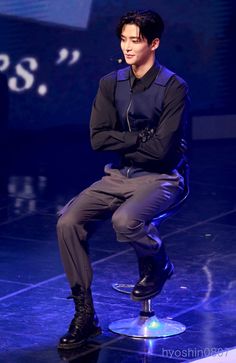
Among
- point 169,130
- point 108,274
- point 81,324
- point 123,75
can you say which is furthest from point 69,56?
point 81,324

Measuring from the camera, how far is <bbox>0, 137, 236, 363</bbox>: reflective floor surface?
508 centimetres

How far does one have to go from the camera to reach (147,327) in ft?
17.4

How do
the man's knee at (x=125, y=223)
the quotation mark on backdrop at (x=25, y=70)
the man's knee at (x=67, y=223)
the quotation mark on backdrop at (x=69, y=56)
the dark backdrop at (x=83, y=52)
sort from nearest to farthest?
the man's knee at (x=125, y=223) < the man's knee at (x=67, y=223) < the quotation mark on backdrop at (x=25, y=70) < the dark backdrop at (x=83, y=52) < the quotation mark on backdrop at (x=69, y=56)

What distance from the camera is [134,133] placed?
523 centimetres

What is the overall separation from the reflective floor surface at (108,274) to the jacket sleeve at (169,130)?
3.07 ft

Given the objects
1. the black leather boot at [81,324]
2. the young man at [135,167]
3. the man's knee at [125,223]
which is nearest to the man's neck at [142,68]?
the young man at [135,167]

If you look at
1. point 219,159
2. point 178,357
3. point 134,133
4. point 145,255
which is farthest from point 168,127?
point 219,159

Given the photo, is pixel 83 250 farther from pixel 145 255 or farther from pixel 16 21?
pixel 16 21

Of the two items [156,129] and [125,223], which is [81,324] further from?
[156,129]

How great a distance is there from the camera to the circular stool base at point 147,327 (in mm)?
5258

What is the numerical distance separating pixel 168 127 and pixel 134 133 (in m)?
0.19

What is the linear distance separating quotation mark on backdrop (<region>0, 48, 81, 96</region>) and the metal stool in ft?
18.8

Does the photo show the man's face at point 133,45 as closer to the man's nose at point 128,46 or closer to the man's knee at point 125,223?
the man's nose at point 128,46

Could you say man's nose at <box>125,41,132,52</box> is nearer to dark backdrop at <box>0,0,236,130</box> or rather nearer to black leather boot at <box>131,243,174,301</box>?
black leather boot at <box>131,243,174,301</box>
